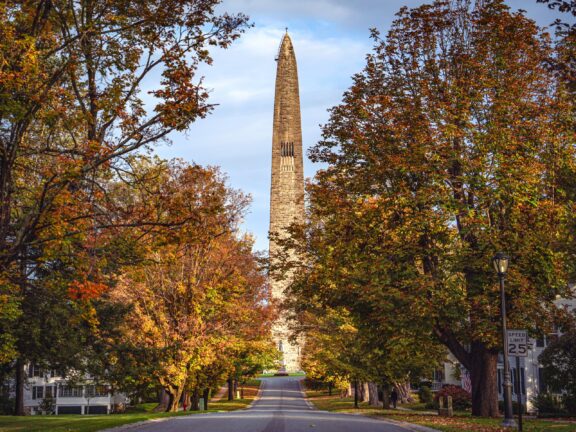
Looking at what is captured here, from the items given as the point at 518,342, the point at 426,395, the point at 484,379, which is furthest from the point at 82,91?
the point at 426,395

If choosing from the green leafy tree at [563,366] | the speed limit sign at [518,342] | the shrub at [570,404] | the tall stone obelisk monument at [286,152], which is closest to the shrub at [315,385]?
the tall stone obelisk monument at [286,152]

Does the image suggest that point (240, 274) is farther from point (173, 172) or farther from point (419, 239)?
point (419, 239)

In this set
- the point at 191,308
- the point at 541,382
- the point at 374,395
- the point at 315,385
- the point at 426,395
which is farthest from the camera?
the point at 315,385

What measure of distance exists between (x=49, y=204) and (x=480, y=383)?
17598 mm

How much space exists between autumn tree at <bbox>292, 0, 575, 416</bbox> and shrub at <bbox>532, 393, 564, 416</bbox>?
12886mm

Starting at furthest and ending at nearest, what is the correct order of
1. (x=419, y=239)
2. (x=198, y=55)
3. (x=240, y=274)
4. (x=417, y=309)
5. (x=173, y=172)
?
(x=240, y=274) < (x=173, y=172) < (x=419, y=239) < (x=417, y=309) < (x=198, y=55)

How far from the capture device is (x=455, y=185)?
81.3 feet

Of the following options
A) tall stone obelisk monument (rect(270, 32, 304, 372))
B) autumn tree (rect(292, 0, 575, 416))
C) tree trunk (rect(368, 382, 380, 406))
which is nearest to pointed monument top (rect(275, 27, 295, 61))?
tall stone obelisk monument (rect(270, 32, 304, 372))

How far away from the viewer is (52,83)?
14.1 metres

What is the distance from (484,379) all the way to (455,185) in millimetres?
6947

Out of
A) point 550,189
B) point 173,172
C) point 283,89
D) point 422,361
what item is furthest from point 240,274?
point 283,89

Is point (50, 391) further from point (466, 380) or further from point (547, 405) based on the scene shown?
point (547, 405)

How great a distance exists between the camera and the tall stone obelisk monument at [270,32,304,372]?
114938mm

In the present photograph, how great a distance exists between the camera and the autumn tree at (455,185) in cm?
2294
